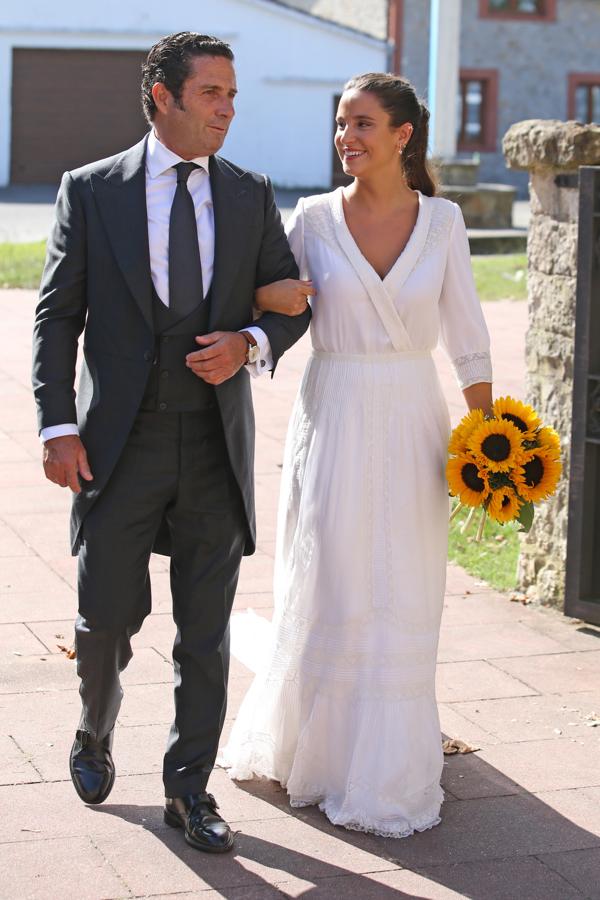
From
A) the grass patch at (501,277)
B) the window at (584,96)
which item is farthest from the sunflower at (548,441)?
the window at (584,96)

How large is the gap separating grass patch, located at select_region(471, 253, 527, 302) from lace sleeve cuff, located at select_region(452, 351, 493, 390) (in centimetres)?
1141

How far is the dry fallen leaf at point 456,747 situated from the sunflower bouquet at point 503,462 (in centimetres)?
86

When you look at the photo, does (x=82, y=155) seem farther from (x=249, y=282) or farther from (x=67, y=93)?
(x=249, y=282)

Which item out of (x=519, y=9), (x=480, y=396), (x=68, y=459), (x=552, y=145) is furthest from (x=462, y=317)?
(x=519, y=9)

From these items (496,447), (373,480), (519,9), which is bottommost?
(373,480)

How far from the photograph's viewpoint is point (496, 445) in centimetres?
414

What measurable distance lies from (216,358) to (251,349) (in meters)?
0.15

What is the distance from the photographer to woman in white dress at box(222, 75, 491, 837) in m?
4.09

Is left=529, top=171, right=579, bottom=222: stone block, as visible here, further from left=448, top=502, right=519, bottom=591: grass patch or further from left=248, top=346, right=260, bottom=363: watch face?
left=248, top=346, right=260, bottom=363: watch face

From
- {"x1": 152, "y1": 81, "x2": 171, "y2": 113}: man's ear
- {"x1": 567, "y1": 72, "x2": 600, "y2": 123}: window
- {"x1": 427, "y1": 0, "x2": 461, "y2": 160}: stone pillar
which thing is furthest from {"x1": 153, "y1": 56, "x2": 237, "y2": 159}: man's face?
{"x1": 567, "y1": 72, "x2": 600, "y2": 123}: window

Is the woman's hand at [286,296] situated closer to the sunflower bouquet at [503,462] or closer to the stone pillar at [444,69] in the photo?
the sunflower bouquet at [503,462]

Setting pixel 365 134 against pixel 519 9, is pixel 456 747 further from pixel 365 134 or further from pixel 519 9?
pixel 519 9

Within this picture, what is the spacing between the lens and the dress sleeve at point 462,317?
4.20 m

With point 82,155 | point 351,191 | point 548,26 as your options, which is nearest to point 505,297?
point 351,191
